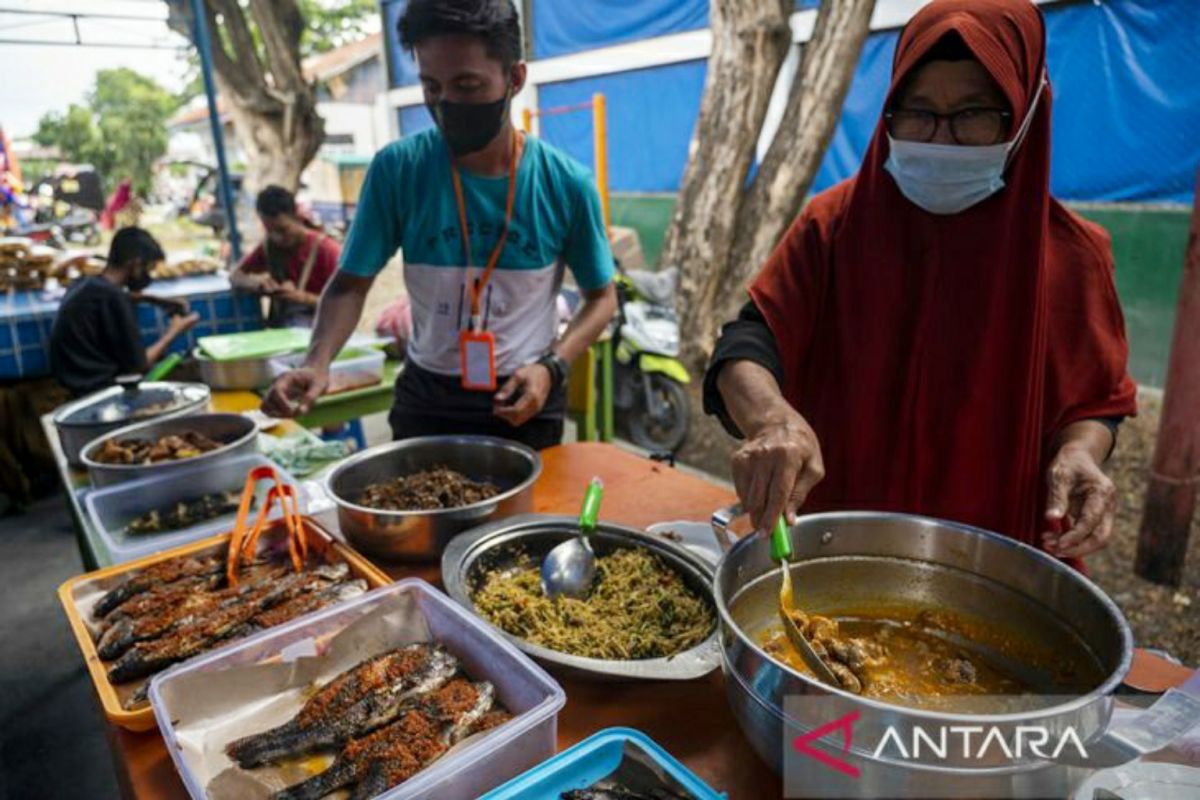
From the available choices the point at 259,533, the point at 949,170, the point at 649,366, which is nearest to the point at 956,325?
the point at 949,170

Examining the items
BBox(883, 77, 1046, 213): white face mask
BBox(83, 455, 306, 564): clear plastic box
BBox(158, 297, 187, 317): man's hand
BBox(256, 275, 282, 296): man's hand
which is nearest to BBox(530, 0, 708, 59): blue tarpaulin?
BBox(256, 275, 282, 296): man's hand

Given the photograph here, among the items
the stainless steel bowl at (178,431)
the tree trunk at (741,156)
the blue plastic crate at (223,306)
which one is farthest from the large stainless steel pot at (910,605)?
the blue plastic crate at (223,306)

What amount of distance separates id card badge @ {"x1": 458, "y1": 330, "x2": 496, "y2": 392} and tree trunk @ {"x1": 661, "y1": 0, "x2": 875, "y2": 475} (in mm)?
4121

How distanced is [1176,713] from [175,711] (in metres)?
1.46

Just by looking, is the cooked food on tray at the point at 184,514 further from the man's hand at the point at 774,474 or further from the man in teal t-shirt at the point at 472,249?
the man's hand at the point at 774,474

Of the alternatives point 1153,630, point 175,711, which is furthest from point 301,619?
point 1153,630

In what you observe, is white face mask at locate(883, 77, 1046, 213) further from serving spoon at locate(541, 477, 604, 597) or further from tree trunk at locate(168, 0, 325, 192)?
tree trunk at locate(168, 0, 325, 192)

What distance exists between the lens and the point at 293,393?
2.36m

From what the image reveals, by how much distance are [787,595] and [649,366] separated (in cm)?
542

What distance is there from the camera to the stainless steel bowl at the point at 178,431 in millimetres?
2328

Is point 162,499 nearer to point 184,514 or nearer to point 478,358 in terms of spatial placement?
point 184,514

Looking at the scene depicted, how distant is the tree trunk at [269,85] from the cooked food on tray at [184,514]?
7.90 m

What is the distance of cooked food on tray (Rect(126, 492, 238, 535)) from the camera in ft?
7.41

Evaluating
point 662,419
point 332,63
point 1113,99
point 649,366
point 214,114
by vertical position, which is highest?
point 332,63
